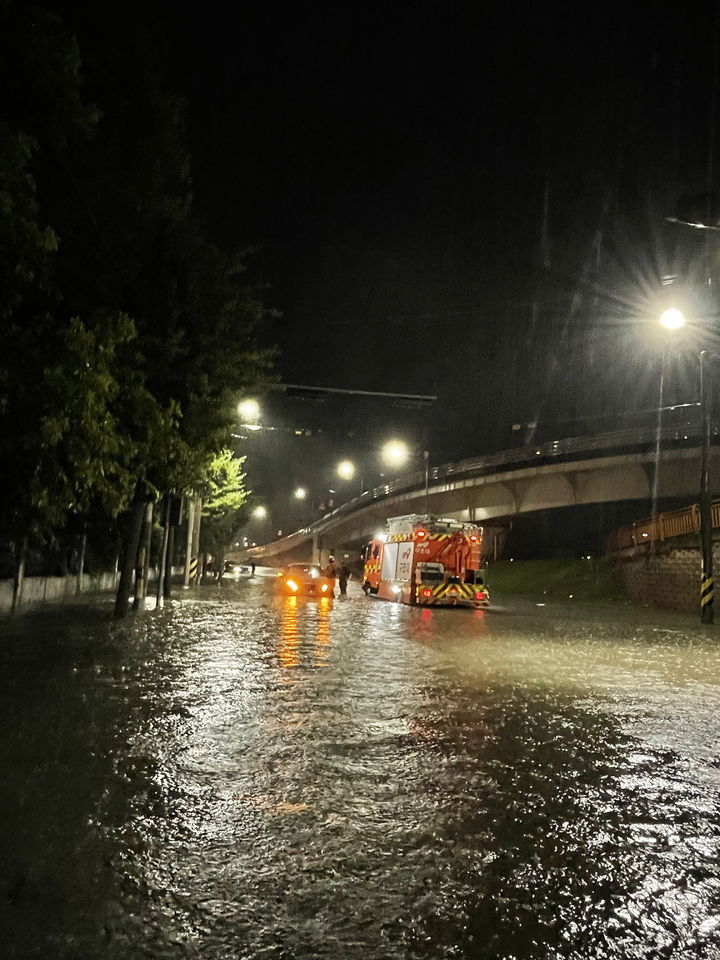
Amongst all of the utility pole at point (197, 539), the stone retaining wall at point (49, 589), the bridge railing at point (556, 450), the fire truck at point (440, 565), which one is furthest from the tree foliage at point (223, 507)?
the bridge railing at point (556, 450)

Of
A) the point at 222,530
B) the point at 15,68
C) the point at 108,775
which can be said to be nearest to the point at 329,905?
the point at 108,775

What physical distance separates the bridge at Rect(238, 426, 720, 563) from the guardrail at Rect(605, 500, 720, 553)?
4.86ft

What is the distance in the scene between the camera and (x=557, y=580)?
44.5 meters

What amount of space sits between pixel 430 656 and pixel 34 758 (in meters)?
8.37

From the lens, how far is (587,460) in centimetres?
3775

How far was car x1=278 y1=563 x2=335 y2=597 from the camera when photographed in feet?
112

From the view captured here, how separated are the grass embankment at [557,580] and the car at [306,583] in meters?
12.1

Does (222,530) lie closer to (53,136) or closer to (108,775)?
(53,136)

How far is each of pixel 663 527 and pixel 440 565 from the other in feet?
37.4

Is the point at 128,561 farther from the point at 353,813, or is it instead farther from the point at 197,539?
the point at 197,539

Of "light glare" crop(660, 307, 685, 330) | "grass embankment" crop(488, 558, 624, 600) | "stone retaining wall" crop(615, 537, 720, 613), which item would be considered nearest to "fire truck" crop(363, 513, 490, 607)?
"stone retaining wall" crop(615, 537, 720, 613)

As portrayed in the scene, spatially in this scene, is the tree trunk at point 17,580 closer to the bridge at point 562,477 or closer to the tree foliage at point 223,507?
the tree foliage at point 223,507

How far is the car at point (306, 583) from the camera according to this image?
3406cm

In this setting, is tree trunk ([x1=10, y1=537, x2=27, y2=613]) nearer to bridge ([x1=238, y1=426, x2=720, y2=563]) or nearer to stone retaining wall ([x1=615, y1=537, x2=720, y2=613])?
stone retaining wall ([x1=615, y1=537, x2=720, y2=613])
